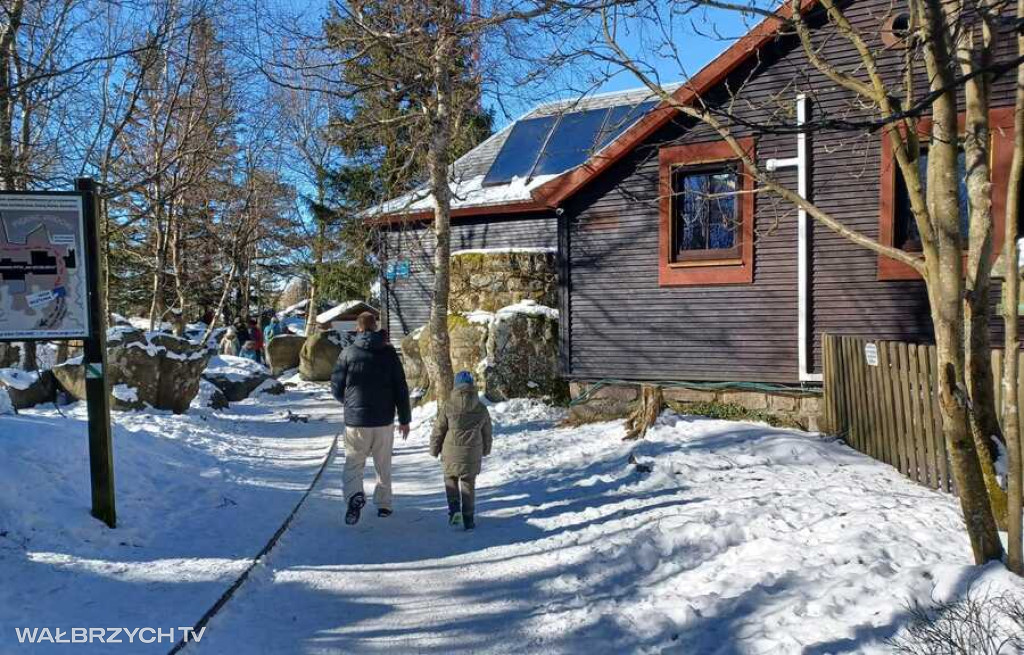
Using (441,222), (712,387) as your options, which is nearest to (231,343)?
(441,222)

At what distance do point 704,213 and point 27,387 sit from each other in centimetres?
1138

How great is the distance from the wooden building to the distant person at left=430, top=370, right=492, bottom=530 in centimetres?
488

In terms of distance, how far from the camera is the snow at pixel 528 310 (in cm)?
1295

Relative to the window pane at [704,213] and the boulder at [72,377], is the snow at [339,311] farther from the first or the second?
the window pane at [704,213]

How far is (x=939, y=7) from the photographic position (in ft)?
12.5

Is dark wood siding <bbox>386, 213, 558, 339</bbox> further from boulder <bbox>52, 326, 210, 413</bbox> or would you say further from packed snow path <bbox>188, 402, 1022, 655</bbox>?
packed snow path <bbox>188, 402, 1022, 655</bbox>

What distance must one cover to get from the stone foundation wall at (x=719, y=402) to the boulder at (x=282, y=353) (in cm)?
1696

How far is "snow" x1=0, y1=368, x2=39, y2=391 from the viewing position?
11.7 m

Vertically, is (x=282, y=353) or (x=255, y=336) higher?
(x=255, y=336)

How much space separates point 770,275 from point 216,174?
17.0m

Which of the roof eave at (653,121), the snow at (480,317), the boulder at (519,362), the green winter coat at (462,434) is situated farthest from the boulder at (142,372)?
the green winter coat at (462,434)

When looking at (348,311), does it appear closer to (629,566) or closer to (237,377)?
(237,377)

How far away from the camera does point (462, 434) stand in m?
6.61

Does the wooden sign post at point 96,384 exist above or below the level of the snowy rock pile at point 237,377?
above
